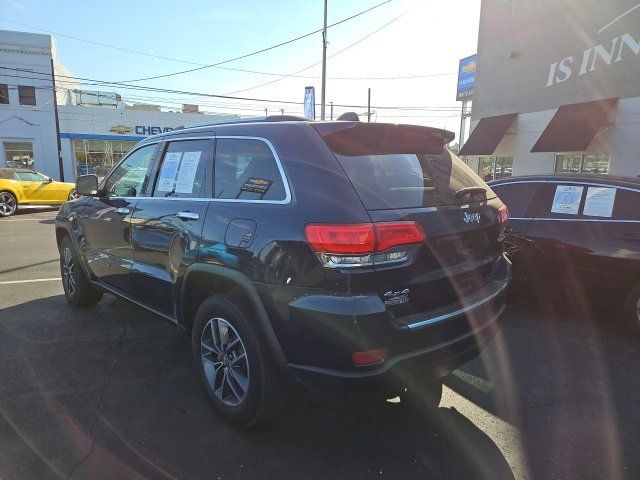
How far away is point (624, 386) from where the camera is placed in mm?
3424

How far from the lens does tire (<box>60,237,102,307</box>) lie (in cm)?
489

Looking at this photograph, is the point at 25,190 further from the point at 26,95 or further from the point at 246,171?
the point at 26,95

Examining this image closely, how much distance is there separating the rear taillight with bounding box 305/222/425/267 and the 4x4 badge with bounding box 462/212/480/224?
66 cm

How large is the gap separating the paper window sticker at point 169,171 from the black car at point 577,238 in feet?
12.0

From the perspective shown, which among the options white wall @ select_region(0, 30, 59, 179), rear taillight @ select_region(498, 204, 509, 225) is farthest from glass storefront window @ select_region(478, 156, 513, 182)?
white wall @ select_region(0, 30, 59, 179)

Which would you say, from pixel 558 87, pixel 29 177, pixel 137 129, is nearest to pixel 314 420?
pixel 558 87

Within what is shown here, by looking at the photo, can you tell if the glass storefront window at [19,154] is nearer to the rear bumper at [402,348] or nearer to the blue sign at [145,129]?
the blue sign at [145,129]

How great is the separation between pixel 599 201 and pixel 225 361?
155 inches

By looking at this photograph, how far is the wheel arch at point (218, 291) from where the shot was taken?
246 centimetres

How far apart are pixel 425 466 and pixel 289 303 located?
3.96 feet

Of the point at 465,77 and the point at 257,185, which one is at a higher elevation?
the point at 465,77

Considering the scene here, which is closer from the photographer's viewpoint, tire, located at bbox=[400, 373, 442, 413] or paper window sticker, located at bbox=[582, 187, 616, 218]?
tire, located at bbox=[400, 373, 442, 413]

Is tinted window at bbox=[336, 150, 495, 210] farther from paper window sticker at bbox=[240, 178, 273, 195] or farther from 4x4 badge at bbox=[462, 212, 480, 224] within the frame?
paper window sticker at bbox=[240, 178, 273, 195]

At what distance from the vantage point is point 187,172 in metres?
3.34
